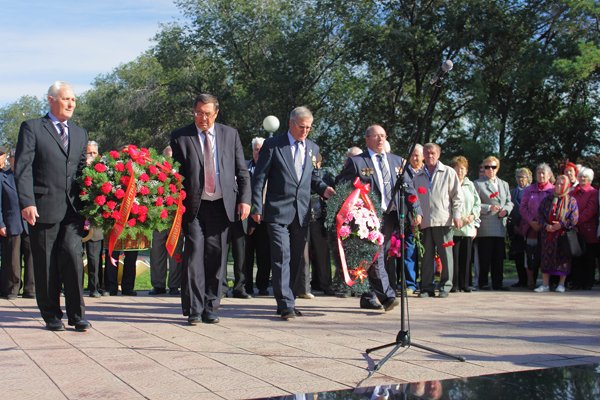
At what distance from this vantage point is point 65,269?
538 centimetres

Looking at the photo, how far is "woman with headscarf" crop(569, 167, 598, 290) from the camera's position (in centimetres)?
982

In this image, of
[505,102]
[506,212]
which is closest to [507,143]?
[505,102]

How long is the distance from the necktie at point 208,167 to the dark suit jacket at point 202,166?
0.07 meters

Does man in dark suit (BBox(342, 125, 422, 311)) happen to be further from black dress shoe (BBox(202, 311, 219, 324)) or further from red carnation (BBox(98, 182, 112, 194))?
red carnation (BBox(98, 182, 112, 194))

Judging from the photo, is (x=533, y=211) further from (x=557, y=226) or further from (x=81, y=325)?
(x=81, y=325)

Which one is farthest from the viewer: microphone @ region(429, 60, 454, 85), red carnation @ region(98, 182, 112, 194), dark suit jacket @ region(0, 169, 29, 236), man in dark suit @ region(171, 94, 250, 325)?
dark suit jacket @ region(0, 169, 29, 236)

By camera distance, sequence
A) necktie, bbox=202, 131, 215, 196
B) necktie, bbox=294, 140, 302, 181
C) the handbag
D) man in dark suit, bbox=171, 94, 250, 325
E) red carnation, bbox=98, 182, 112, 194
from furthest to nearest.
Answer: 1. the handbag
2. necktie, bbox=294, 140, 302, 181
3. necktie, bbox=202, 131, 215, 196
4. man in dark suit, bbox=171, 94, 250, 325
5. red carnation, bbox=98, 182, 112, 194

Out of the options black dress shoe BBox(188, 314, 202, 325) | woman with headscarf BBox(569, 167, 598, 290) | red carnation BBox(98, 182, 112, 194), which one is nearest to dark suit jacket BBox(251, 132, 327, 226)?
black dress shoe BBox(188, 314, 202, 325)

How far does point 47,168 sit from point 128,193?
0.81m

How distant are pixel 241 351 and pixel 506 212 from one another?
6740 mm

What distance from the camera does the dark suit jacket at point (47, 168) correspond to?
5195 millimetres

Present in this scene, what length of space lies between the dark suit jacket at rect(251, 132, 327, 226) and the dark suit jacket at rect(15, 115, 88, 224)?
6.26 feet

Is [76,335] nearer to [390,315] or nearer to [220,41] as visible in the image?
[390,315]

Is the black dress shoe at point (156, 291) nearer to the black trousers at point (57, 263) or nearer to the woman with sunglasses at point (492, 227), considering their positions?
the black trousers at point (57, 263)
